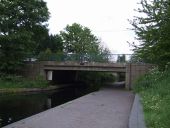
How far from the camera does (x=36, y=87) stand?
45.5 meters

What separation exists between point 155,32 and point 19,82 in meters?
24.8

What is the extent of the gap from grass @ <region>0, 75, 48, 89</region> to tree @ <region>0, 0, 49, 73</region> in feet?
4.31

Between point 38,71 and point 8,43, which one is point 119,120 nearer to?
point 8,43

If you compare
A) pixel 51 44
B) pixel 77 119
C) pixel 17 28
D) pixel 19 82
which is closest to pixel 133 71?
pixel 19 82

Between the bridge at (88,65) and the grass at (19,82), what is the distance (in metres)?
3.14

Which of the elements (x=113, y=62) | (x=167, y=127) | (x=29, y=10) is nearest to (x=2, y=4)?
→ (x=29, y=10)

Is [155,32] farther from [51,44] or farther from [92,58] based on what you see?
[51,44]

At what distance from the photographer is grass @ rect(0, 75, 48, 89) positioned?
1681 inches

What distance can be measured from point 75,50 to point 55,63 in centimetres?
3916

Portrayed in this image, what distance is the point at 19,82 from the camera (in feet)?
149

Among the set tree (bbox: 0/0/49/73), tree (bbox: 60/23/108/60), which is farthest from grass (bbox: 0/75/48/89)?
tree (bbox: 60/23/108/60)

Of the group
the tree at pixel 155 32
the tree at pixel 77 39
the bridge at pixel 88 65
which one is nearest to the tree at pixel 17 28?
the bridge at pixel 88 65

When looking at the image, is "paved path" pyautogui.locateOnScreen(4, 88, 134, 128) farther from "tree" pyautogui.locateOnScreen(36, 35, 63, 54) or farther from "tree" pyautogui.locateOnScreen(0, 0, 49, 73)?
"tree" pyautogui.locateOnScreen(36, 35, 63, 54)

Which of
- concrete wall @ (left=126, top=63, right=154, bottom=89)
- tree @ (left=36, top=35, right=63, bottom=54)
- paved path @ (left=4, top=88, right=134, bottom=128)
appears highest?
tree @ (left=36, top=35, right=63, bottom=54)
